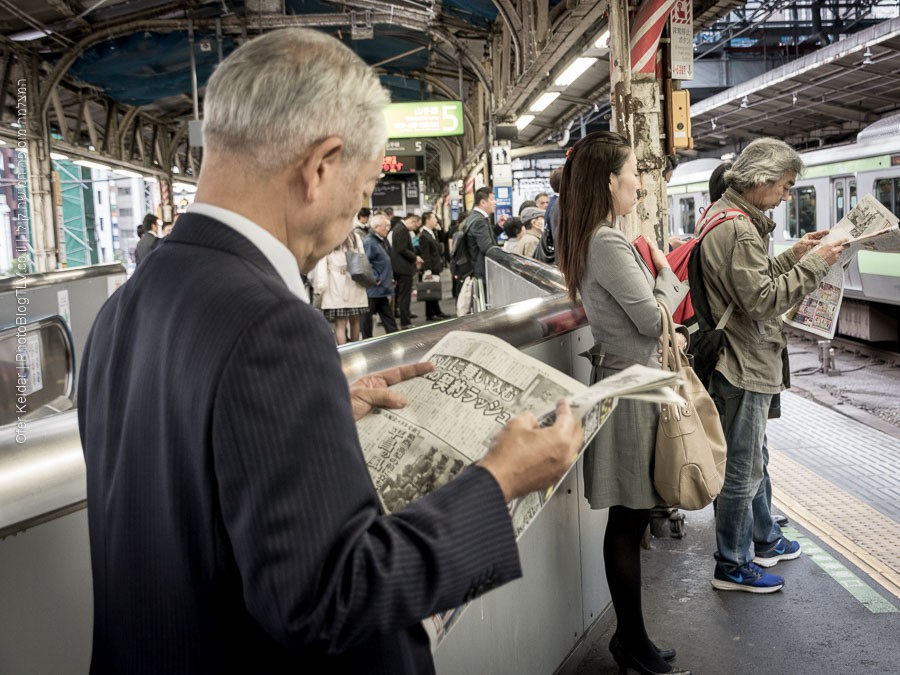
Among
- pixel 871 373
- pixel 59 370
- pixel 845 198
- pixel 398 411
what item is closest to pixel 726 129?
pixel 845 198

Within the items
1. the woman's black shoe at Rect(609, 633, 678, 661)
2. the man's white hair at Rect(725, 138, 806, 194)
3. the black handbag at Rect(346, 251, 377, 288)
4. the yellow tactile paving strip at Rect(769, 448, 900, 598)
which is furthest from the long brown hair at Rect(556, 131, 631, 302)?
the black handbag at Rect(346, 251, 377, 288)

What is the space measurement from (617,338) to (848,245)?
4.15ft

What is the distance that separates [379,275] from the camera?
35.3 ft

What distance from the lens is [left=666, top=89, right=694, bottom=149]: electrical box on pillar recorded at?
17.9 feet

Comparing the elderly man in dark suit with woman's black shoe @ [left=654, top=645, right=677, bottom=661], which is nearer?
the elderly man in dark suit

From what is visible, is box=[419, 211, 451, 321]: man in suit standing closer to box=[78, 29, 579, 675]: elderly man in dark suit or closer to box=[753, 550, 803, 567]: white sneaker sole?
box=[753, 550, 803, 567]: white sneaker sole

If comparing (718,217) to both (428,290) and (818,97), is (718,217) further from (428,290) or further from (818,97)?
(818,97)

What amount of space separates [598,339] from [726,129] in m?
23.5

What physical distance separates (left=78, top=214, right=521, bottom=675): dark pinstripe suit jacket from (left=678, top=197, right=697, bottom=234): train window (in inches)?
729

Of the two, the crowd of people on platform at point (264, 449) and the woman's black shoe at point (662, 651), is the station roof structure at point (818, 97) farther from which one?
the crowd of people on platform at point (264, 449)

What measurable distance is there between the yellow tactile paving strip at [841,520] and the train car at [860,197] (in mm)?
6918

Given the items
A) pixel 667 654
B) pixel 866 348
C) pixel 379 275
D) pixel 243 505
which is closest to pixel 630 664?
pixel 667 654

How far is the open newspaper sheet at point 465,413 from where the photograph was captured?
1.32 m

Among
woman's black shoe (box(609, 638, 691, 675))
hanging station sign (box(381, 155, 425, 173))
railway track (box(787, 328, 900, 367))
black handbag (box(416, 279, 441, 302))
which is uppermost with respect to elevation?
hanging station sign (box(381, 155, 425, 173))
